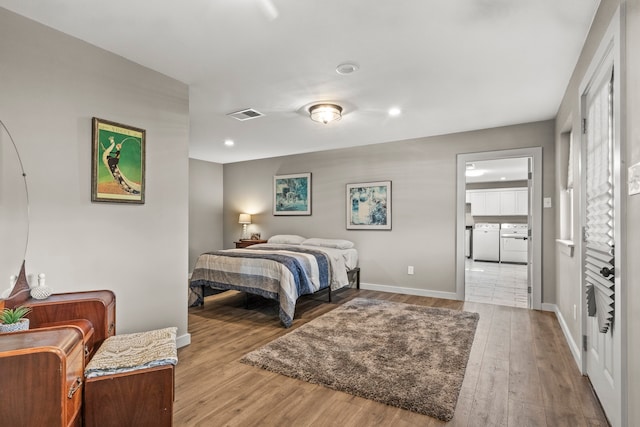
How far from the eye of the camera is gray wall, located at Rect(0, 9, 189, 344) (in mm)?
2092

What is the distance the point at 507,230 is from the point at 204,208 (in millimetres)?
7459

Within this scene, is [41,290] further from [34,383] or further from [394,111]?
[394,111]

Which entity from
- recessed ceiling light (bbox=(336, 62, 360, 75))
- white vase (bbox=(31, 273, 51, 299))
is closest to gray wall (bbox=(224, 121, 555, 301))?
recessed ceiling light (bbox=(336, 62, 360, 75))

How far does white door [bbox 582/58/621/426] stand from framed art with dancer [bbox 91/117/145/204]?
122 inches

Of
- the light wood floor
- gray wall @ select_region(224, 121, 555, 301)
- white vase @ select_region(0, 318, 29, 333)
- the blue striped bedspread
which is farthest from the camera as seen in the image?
gray wall @ select_region(224, 121, 555, 301)

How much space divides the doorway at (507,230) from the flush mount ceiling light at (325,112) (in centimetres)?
214

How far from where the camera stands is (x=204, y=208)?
6910 mm

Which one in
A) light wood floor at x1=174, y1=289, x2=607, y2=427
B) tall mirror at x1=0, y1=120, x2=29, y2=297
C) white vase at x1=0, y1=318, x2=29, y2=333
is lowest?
light wood floor at x1=174, y1=289, x2=607, y2=427

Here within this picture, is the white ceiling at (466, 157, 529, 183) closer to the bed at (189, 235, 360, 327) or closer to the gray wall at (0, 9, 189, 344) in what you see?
the bed at (189, 235, 360, 327)

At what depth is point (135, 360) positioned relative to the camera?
5.52 feet

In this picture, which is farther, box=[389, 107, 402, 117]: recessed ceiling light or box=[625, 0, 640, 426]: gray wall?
box=[389, 107, 402, 117]: recessed ceiling light

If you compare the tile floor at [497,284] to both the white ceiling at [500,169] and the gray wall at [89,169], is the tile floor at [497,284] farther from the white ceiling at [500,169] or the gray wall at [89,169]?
the gray wall at [89,169]

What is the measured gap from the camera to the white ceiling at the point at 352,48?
6.53 feet

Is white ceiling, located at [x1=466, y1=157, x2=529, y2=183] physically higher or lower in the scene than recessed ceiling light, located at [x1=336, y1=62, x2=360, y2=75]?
lower
